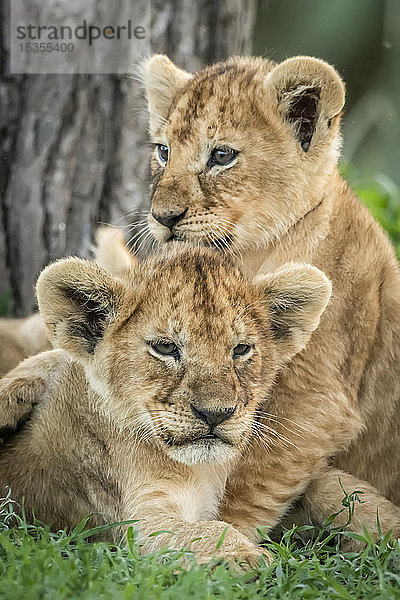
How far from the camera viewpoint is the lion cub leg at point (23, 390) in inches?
156

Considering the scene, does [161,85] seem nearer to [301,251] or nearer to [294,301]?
[301,251]

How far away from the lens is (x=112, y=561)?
321cm

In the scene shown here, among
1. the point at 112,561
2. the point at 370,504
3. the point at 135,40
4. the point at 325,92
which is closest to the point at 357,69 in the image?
the point at 135,40

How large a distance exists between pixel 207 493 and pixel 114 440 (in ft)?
1.42

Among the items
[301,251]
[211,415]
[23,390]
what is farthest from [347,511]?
[23,390]

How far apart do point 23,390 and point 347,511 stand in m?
1.45

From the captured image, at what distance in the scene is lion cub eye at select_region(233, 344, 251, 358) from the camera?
3.65 metres

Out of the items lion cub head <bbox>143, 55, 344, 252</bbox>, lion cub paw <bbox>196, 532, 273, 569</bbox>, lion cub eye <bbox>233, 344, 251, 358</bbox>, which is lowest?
lion cub paw <bbox>196, 532, 273, 569</bbox>

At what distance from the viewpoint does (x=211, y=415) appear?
3.42m

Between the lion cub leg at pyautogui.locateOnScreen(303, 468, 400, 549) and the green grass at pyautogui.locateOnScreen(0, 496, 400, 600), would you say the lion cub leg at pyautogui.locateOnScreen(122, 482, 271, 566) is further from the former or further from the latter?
the lion cub leg at pyautogui.locateOnScreen(303, 468, 400, 549)

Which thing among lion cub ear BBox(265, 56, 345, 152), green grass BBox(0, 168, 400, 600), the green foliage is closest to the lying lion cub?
green grass BBox(0, 168, 400, 600)

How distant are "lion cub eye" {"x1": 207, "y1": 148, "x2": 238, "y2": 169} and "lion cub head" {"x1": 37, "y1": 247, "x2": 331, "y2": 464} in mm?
593

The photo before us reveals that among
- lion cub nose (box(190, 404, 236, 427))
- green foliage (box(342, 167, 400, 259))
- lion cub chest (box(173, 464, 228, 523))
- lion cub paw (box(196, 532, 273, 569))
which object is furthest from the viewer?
green foliage (box(342, 167, 400, 259))

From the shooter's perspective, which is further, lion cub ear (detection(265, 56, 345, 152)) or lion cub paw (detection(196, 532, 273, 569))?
lion cub ear (detection(265, 56, 345, 152))
